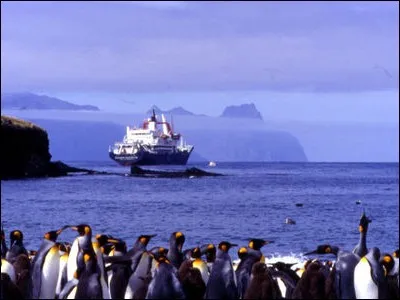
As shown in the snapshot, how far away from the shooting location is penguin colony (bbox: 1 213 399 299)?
10664mm

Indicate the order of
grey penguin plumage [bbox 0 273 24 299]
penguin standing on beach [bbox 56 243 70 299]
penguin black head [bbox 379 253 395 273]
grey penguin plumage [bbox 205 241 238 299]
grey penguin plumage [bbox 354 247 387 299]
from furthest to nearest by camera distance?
penguin black head [bbox 379 253 395 273]
penguin standing on beach [bbox 56 243 70 299]
grey penguin plumage [bbox 354 247 387 299]
grey penguin plumage [bbox 205 241 238 299]
grey penguin plumage [bbox 0 273 24 299]

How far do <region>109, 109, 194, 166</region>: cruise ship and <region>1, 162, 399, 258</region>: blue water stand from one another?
61.6m

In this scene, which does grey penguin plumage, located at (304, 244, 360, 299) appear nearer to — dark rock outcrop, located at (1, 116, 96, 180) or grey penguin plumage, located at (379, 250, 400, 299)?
grey penguin plumage, located at (379, 250, 400, 299)

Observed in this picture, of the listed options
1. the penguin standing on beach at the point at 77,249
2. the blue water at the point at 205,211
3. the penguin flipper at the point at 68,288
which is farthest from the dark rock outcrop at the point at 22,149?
the penguin flipper at the point at 68,288

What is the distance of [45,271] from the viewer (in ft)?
38.5

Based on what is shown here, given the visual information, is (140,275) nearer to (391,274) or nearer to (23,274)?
(23,274)

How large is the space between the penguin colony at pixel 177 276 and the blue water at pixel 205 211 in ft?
52.8

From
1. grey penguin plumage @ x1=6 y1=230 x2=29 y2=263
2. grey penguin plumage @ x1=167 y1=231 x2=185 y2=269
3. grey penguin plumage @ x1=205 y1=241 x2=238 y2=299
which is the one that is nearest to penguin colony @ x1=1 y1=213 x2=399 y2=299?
grey penguin plumage @ x1=205 y1=241 x2=238 y2=299

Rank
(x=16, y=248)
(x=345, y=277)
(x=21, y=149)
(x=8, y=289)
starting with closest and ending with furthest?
1. (x=8, y=289)
2. (x=345, y=277)
3. (x=16, y=248)
4. (x=21, y=149)

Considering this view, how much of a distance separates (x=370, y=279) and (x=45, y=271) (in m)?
3.54

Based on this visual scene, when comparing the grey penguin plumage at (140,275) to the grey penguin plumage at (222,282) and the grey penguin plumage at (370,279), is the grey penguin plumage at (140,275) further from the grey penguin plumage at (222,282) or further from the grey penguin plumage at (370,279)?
the grey penguin plumage at (370,279)

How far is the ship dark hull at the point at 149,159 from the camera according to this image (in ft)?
463

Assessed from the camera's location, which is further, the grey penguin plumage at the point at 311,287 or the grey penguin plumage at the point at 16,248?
the grey penguin plumage at the point at 16,248

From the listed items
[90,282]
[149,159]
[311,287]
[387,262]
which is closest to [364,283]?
[311,287]
